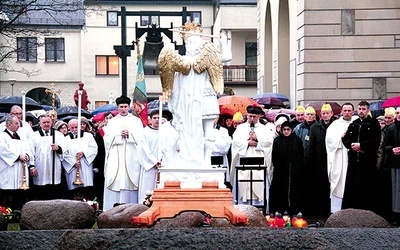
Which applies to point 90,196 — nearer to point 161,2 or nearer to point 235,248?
point 235,248

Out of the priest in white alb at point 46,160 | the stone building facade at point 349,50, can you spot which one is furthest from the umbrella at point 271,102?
the priest in white alb at point 46,160

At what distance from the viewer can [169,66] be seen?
38.4ft

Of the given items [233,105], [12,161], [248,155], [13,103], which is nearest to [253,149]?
[248,155]

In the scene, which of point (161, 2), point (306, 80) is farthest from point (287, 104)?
point (161, 2)

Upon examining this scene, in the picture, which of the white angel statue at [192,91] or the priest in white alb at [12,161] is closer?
the white angel statue at [192,91]

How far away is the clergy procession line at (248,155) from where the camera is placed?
51.5ft

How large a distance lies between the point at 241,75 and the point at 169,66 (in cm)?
4333

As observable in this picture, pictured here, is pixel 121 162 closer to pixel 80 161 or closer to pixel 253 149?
pixel 80 161

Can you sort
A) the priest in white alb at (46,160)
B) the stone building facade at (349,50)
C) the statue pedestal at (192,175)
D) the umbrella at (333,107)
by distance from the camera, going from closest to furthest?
the statue pedestal at (192,175) < the priest in white alb at (46,160) < the umbrella at (333,107) < the stone building facade at (349,50)

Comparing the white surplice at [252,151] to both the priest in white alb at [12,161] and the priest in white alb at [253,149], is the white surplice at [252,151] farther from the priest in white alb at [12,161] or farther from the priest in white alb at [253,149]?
the priest in white alb at [12,161]

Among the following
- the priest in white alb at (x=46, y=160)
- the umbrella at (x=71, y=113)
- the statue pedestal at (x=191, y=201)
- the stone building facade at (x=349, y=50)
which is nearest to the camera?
the statue pedestal at (x=191, y=201)

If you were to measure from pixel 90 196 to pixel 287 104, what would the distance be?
51.2 feet

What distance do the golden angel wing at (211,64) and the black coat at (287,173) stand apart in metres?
4.76

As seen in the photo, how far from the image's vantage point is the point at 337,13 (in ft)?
81.3
